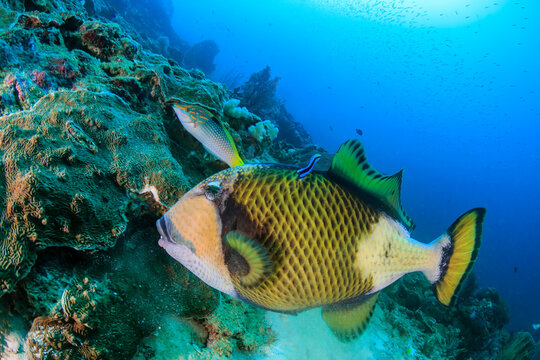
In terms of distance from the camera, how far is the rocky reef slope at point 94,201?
1368 millimetres

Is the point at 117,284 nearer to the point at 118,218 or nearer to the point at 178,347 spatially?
the point at 118,218

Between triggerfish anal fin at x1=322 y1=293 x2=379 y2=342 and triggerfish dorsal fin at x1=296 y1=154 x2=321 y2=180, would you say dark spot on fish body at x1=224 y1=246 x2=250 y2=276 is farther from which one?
triggerfish anal fin at x1=322 y1=293 x2=379 y2=342

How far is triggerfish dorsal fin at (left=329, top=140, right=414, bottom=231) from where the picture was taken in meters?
1.07

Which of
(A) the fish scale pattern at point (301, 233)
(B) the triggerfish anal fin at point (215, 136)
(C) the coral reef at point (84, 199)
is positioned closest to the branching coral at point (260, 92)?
(C) the coral reef at point (84, 199)

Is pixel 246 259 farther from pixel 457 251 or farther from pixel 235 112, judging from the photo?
pixel 235 112

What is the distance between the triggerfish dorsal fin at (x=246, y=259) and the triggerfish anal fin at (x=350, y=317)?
0.46 meters

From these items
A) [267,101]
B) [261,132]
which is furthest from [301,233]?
[267,101]

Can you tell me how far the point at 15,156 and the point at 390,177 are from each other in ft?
6.75

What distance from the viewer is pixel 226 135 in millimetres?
1341

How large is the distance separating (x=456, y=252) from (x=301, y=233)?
0.65 m

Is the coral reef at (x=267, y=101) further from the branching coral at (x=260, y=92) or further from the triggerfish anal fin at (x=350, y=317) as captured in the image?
the triggerfish anal fin at (x=350, y=317)

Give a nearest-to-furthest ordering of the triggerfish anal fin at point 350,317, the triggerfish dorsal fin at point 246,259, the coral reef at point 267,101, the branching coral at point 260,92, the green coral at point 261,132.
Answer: the triggerfish dorsal fin at point 246,259, the triggerfish anal fin at point 350,317, the green coral at point 261,132, the branching coral at point 260,92, the coral reef at point 267,101

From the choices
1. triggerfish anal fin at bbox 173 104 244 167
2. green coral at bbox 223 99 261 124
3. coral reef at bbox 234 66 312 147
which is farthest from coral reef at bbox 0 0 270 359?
coral reef at bbox 234 66 312 147

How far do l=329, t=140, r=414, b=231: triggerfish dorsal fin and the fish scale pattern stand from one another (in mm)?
100
